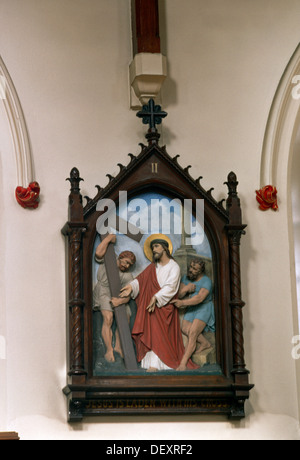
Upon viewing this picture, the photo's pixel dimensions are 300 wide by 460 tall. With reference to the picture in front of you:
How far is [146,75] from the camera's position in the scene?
748 centimetres

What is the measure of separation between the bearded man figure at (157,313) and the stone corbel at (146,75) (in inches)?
43.9

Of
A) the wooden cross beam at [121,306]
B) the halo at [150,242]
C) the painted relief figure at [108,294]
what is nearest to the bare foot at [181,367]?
the wooden cross beam at [121,306]

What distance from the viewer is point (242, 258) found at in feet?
24.7

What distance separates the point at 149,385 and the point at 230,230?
1252 millimetres

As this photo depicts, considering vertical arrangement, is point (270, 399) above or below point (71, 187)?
below

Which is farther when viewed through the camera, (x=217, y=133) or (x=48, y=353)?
(x=217, y=133)

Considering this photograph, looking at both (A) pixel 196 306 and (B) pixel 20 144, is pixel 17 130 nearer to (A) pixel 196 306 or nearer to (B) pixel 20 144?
(B) pixel 20 144

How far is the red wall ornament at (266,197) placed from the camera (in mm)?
7578

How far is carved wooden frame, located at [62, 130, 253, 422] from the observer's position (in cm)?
697

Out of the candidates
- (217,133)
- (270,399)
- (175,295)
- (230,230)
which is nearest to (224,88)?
(217,133)

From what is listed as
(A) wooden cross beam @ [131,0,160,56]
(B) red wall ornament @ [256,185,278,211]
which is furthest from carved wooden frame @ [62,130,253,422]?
(A) wooden cross beam @ [131,0,160,56]

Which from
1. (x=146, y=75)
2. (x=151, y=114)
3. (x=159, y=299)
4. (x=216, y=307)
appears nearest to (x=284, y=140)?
(x=151, y=114)

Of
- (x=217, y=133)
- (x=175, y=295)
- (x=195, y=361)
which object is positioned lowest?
(x=195, y=361)
